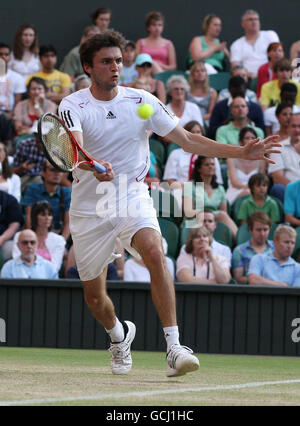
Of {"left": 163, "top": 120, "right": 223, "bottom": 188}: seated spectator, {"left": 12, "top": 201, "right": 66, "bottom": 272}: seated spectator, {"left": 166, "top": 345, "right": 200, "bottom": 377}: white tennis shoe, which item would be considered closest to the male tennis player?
{"left": 166, "top": 345, "right": 200, "bottom": 377}: white tennis shoe

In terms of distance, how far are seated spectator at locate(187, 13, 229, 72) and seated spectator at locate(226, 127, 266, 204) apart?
311 centimetres

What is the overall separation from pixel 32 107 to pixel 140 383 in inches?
283

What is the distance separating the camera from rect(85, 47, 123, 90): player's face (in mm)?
6234

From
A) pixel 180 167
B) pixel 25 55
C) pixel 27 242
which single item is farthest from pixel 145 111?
pixel 25 55

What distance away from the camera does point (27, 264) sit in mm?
9719

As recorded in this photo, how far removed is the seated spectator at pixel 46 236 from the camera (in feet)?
32.9

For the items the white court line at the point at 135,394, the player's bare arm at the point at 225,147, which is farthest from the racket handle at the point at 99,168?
the white court line at the point at 135,394

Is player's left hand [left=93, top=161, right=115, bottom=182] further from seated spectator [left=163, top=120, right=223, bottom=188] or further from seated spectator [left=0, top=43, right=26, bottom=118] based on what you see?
seated spectator [left=0, top=43, right=26, bottom=118]

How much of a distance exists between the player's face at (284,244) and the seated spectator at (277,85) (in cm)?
361

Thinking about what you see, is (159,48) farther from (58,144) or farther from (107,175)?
(107,175)

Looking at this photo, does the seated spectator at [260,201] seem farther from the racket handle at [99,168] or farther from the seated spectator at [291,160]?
the racket handle at [99,168]

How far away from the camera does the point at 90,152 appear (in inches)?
246
